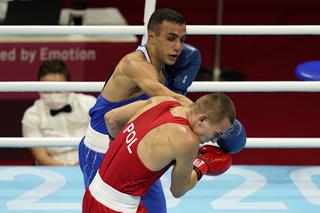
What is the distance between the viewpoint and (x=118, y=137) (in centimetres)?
268

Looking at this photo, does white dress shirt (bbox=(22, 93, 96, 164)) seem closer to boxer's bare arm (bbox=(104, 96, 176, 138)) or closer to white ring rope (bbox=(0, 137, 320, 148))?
white ring rope (bbox=(0, 137, 320, 148))

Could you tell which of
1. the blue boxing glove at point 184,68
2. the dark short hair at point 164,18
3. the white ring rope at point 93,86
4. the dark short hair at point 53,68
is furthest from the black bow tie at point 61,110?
the dark short hair at point 164,18

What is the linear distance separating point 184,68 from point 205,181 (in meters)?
0.81

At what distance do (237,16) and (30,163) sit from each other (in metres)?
2.40

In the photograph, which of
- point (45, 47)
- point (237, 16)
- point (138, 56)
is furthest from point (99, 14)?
point (138, 56)

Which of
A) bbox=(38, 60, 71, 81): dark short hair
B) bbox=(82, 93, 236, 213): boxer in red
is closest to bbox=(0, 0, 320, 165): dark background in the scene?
bbox=(38, 60, 71, 81): dark short hair

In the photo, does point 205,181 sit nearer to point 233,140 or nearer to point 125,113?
point 233,140

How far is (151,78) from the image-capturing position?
2.90 metres

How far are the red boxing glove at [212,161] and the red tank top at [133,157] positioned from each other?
0.80ft

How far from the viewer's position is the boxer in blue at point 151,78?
2918 mm

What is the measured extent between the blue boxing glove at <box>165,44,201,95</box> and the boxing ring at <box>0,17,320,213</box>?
1.24 feet

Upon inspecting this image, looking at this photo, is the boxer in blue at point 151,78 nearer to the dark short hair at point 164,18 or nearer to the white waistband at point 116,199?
the dark short hair at point 164,18

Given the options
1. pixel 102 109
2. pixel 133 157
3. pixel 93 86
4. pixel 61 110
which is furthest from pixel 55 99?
pixel 133 157

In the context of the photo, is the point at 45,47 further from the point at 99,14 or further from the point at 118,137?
the point at 118,137
